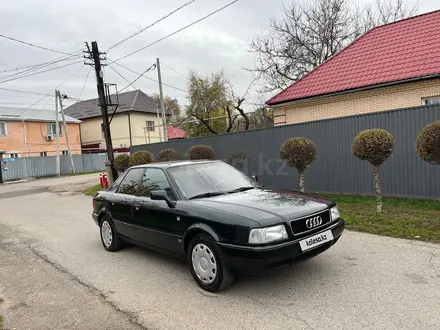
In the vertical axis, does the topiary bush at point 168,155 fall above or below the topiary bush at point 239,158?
above

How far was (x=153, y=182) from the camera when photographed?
525 cm

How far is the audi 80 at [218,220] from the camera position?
12.1 feet

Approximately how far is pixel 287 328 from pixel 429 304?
1450 mm

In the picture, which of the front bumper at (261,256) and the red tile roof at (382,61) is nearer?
the front bumper at (261,256)

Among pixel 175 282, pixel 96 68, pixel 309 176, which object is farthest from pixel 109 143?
pixel 175 282

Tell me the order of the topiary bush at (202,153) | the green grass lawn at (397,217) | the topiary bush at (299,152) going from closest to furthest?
the green grass lawn at (397,217) → the topiary bush at (299,152) → the topiary bush at (202,153)

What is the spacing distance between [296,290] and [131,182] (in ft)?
10.2

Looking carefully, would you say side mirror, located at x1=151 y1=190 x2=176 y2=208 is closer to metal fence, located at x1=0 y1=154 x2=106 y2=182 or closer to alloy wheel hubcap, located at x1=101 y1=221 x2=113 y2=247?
alloy wheel hubcap, located at x1=101 y1=221 x2=113 y2=247

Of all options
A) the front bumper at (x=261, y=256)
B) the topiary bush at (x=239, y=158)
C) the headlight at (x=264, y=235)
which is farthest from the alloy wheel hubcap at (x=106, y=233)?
the topiary bush at (x=239, y=158)

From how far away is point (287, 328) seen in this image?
3176mm

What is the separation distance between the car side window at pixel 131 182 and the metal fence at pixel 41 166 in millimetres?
A: 26859

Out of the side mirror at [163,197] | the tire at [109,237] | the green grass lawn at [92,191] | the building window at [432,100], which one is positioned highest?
the building window at [432,100]

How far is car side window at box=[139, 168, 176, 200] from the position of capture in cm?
499

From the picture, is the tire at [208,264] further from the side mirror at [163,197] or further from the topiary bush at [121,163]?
the topiary bush at [121,163]
